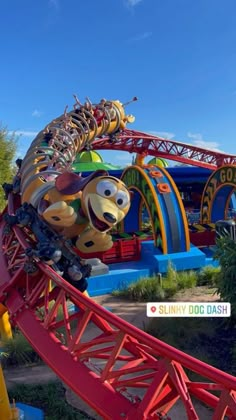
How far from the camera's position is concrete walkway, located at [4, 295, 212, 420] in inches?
180

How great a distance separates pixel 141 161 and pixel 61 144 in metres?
12.0

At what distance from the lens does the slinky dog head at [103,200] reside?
152 inches

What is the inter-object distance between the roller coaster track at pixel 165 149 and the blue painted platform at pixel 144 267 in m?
7.88

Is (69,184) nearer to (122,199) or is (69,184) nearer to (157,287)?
(122,199)

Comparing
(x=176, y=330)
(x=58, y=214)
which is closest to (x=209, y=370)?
(x=58, y=214)

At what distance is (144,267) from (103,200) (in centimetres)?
629

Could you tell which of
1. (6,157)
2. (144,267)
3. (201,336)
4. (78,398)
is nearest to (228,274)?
(201,336)

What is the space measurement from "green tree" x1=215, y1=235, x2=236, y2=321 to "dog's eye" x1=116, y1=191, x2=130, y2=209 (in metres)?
2.99

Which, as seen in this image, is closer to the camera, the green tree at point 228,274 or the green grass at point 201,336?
the green grass at point 201,336

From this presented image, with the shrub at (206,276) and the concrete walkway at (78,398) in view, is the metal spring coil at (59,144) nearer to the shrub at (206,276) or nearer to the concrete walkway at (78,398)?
the concrete walkway at (78,398)

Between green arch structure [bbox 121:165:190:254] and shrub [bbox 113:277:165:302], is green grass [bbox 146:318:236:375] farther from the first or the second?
green arch structure [bbox 121:165:190:254]

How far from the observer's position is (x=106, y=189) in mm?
3869

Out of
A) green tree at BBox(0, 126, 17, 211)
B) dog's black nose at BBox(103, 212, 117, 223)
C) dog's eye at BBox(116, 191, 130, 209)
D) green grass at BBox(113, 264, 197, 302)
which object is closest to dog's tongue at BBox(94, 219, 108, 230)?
dog's black nose at BBox(103, 212, 117, 223)

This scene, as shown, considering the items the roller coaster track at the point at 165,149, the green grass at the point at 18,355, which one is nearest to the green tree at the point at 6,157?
the roller coaster track at the point at 165,149
